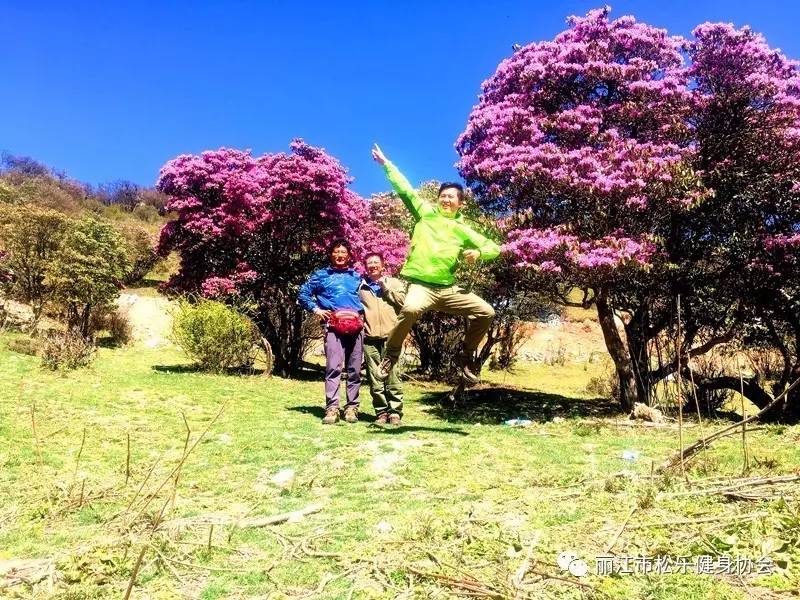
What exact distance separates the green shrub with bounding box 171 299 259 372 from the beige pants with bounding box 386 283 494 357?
6827 millimetres

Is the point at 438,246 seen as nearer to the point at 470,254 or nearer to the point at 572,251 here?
the point at 470,254

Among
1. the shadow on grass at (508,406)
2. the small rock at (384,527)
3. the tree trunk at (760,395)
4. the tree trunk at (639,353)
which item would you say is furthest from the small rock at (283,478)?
the tree trunk at (760,395)

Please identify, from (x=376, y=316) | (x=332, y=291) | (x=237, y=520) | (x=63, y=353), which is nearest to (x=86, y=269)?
(x=63, y=353)

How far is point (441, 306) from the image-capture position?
18.7ft

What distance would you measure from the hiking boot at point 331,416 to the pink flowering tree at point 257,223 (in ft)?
21.3

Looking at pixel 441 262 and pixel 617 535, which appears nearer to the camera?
pixel 617 535

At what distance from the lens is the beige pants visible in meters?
5.46

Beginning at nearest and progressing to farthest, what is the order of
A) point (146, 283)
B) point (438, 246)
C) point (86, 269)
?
point (438, 246), point (86, 269), point (146, 283)

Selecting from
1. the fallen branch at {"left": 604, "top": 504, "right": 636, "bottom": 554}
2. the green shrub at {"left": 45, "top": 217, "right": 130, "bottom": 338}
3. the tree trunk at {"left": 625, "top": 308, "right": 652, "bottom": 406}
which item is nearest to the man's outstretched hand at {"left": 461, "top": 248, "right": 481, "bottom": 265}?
the fallen branch at {"left": 604, "top": 504, "right": 636, "bottom": 554}

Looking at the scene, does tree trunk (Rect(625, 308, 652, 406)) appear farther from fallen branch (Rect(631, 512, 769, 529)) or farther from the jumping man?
fallen branch (Rect(631, 512, 769, 529))

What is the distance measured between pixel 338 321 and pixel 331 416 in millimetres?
1043

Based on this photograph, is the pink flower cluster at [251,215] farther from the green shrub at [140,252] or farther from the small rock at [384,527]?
the green shrub at [140,252]

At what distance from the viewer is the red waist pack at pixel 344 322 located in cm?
643

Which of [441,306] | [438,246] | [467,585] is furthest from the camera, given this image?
[441,306]
